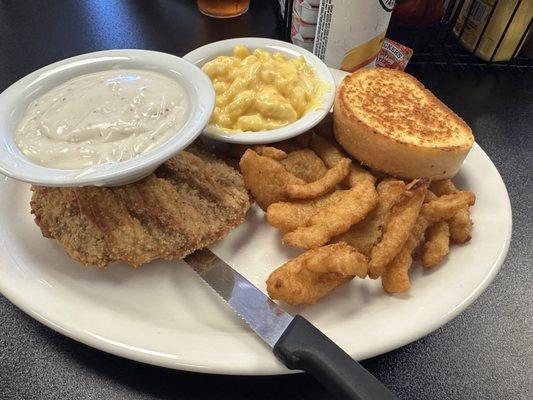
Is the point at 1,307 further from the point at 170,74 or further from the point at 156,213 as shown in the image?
the point at 170,74

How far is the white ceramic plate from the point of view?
114 cm

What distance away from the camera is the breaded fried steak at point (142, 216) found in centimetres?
131

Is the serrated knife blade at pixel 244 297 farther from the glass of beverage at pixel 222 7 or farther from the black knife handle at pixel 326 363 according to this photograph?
the glass of beverage at pixel 222 7

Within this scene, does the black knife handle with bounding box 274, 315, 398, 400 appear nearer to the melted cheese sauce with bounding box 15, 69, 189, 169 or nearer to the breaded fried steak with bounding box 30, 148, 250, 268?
the breaded fried steak with bounding box 30, 148, 250, 268

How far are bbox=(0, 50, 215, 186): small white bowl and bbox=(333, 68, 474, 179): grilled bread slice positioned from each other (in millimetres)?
498

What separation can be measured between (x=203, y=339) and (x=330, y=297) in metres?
0.39

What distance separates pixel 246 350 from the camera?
1.15 meters

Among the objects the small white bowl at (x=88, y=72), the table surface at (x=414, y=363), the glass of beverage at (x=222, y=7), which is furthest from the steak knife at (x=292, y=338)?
the glass of beverage at (x=222, y=7)

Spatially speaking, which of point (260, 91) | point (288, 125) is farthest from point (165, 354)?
point (260, 91)

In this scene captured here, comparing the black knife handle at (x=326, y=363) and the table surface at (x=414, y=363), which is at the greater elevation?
the black knife handle at (x=326, y=363)

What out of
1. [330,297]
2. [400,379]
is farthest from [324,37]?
[400,379]

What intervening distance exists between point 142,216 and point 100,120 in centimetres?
29

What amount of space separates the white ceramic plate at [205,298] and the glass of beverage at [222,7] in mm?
1848

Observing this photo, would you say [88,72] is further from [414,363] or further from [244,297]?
[414,363]
